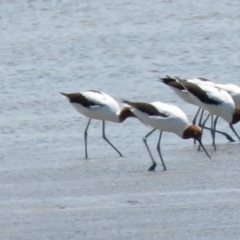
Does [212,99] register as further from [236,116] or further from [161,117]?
[161,117]

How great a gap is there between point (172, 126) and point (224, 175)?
1334 millimetres

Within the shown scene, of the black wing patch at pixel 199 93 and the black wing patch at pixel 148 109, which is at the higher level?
the black wing patch at pixel 148 109

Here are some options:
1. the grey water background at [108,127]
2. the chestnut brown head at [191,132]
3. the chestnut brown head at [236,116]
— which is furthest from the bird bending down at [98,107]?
the chestnut brown head at [236,116]

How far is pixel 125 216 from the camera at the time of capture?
619 centimetres

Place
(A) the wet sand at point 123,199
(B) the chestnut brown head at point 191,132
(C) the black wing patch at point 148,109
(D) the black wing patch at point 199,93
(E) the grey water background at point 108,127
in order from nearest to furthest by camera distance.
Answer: (A) the wet sand at point 123,199 < (E) the grey water background at point 108,127 < (C) the black wing patch at point 148,109 < (B) the chestnut brown head at point 191,132 < (D) the black wing patch at point 199,93

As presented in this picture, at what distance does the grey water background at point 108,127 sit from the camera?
615 cm

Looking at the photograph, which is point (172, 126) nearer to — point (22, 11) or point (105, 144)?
point (105, 144)

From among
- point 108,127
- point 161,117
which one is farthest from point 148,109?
point 108,127

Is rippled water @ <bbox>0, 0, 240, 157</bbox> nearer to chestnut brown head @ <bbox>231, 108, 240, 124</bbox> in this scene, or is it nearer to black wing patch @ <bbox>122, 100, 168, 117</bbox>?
chestnut brown head @ <bbox>231, 108, 240, 124</bbox>

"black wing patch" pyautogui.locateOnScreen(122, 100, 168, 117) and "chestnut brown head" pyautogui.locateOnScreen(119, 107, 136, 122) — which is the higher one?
"black wing patch" pyautogui.locateOnScreen(122, 100, 168, 117)

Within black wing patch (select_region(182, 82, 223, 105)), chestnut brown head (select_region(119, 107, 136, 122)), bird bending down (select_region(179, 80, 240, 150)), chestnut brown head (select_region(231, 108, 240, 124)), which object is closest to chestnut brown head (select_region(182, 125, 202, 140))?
bird bending down (select_region(179, 80, 240, 150))

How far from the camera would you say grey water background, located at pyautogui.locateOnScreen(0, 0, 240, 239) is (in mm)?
6148

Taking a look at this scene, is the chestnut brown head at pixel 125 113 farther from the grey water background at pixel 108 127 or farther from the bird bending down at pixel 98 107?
the grey water background at pixel 108 127

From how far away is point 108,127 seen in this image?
36.6 feet
